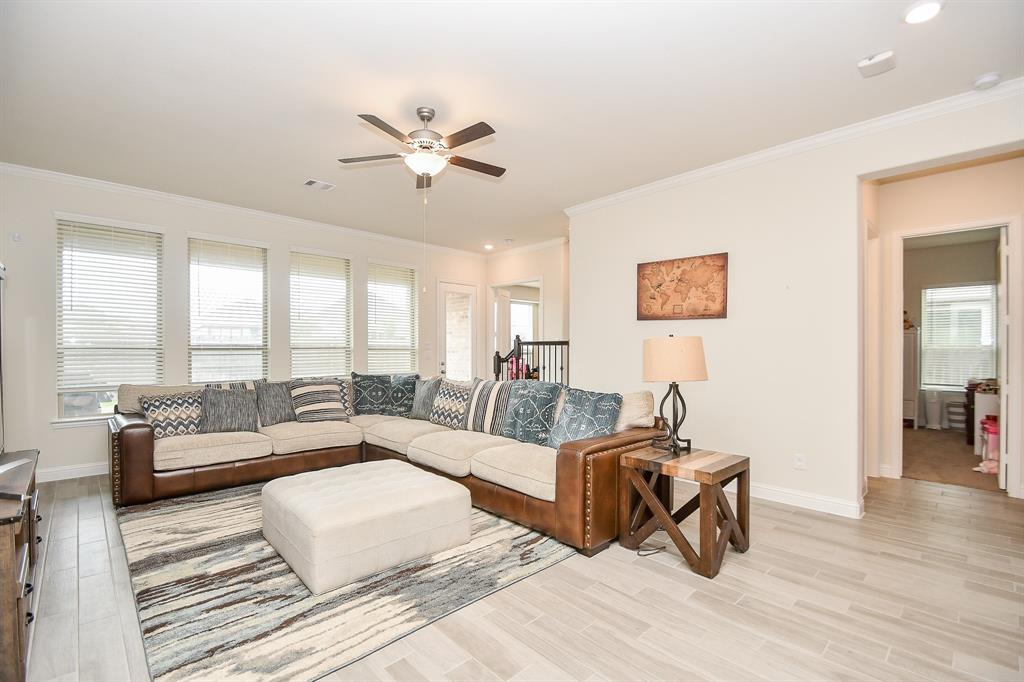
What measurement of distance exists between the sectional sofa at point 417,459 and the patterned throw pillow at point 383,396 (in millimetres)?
265

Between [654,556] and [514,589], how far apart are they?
92cm

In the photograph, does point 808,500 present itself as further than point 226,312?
No

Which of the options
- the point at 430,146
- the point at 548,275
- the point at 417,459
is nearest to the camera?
the point at 430,146

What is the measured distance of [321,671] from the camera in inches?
71.1

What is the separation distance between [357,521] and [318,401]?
294 centimetres

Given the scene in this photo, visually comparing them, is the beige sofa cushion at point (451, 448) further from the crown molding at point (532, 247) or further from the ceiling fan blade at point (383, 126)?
the crown molding at point (532, 247)

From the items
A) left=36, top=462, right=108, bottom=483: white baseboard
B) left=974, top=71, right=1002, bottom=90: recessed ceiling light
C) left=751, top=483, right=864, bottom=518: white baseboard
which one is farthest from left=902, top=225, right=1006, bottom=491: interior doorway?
left=36, top=462, right=108, bottom=483: white baseboard

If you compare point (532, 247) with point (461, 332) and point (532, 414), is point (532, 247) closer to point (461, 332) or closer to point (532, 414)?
point (461, 332)

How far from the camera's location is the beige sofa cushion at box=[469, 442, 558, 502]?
9.98 ft

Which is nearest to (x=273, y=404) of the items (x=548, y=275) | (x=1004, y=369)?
(x=548, y=275)

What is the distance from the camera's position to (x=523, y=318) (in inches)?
464

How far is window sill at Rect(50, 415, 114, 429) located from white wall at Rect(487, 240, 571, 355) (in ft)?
17.3

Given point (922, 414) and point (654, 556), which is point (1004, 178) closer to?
point (654, 556)

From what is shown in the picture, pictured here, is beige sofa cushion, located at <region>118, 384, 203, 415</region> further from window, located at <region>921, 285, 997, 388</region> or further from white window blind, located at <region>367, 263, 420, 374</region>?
window, located at <region>921, 285, 997, 388</region>
